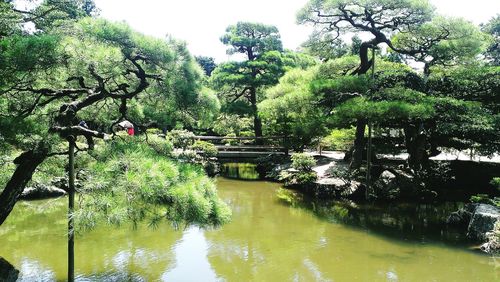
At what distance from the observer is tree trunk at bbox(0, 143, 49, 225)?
3.48 m

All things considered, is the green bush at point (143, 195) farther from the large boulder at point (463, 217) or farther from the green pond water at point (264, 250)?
the large boulder at point (463, 217)

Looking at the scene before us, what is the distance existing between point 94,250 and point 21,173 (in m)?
2.78

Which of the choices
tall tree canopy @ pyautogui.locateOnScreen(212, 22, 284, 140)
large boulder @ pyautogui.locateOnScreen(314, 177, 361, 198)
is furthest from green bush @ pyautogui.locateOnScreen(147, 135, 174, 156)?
tall tree canopy @ pyautogui.locateOnScreen(212, 22, 284, 140)

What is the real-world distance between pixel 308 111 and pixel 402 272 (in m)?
5.57

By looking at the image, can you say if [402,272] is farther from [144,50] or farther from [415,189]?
[415,189]

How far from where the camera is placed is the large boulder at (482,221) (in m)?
6.37

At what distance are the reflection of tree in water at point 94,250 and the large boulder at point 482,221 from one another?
5030mm

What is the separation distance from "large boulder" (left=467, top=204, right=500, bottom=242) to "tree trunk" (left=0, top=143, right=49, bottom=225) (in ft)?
21.3

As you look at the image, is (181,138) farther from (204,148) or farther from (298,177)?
(298,177)

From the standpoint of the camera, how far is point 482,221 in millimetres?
6562

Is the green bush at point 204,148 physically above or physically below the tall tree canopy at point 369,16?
below

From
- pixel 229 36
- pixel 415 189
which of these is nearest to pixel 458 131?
pixel 415 189

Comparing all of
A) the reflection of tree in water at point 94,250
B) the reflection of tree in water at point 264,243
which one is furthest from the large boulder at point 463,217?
the reflection of tree in water at point 94,250

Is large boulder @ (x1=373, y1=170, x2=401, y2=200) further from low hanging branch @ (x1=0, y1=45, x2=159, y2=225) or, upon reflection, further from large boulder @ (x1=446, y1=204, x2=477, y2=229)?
low hanging branch @ (x1=0, y1=45, x2=159, y2=225)
